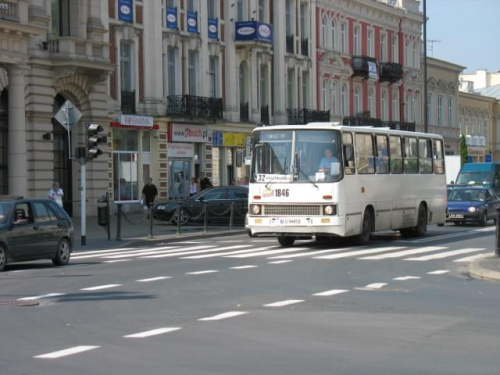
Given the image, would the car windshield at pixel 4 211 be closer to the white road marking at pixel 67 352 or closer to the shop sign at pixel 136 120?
the white road marking at pixel 67 352

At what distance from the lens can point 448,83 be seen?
8469 centimetres

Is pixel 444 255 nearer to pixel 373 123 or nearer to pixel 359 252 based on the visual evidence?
pixel 359 252

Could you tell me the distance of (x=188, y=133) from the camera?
170 feet

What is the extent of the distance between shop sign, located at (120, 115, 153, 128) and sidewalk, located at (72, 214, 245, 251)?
4548mm

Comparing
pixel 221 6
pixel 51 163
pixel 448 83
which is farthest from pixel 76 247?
pixel 448 83

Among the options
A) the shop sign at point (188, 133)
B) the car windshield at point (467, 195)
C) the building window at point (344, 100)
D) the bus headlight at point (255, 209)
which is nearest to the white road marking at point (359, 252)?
the bus headlight at point (255, 209)

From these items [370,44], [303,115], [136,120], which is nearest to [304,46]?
[303,115]

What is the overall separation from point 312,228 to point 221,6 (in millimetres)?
30038

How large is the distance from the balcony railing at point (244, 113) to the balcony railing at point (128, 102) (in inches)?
398

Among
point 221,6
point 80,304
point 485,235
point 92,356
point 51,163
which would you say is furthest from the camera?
point 221,6

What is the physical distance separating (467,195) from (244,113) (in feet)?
60.7

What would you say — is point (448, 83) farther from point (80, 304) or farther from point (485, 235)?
point (80, 304)

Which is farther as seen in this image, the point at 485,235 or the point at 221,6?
the point at 221,6

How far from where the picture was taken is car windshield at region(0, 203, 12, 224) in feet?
70.8
